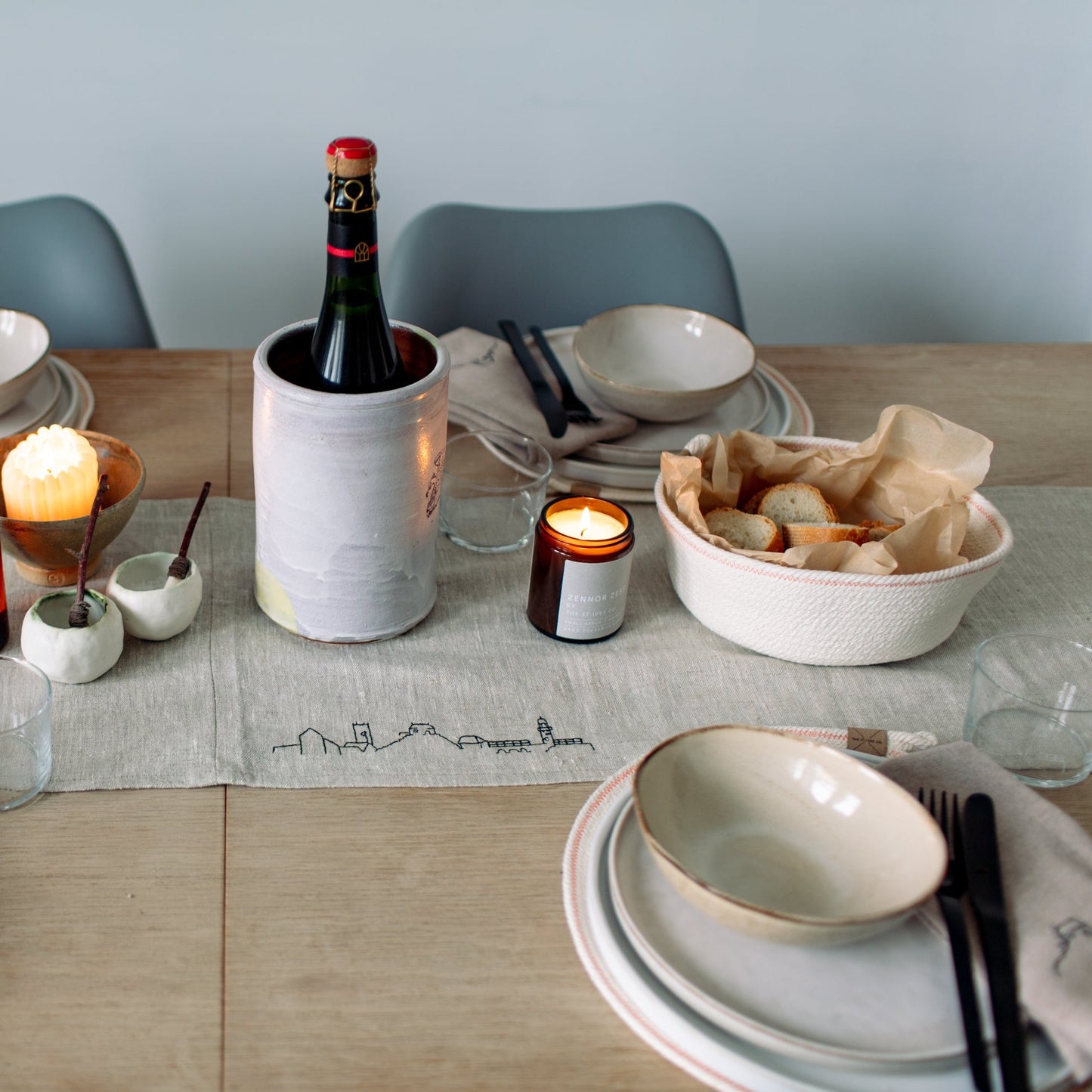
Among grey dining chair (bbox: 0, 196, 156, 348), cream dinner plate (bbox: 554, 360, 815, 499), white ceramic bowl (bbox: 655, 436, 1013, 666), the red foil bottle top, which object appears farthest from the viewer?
grey dining chair (bbox: 0, 196, 156, 348)

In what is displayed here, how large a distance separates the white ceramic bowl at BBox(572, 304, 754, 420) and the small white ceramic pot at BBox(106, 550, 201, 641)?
→ 46 centimetres

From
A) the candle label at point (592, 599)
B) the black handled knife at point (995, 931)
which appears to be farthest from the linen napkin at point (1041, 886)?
the candle label at point (592, 599)

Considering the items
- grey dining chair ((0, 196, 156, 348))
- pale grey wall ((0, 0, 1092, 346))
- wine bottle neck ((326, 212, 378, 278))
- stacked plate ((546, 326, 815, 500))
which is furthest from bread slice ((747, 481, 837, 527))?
pale grey wall ((0, 0, 1092, 346))

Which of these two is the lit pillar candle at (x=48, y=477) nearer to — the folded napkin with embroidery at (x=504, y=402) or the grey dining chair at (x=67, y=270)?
the folded napkin with embroidery at (x=504, y=402)

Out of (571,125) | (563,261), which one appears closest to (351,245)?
(563,261)

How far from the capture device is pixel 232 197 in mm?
1893

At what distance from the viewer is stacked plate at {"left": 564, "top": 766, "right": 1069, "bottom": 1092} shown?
0.50 m

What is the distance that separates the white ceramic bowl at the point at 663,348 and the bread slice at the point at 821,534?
0.31m

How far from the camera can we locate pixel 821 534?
805mm

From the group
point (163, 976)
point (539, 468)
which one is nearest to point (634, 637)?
point (539, 468)

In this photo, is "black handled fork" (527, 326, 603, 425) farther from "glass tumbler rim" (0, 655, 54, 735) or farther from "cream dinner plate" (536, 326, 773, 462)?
"glass tumbler rim" (0, 655, 54, 735)

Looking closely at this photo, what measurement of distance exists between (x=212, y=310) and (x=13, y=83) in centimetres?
46

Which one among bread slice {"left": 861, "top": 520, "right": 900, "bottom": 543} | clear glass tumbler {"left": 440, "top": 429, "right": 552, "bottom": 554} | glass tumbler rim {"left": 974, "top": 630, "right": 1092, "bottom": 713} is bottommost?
clear glass tumbler {"left": 440, "top": 429, "right": 552, "bottom": 554}

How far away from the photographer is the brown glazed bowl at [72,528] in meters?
0.76
